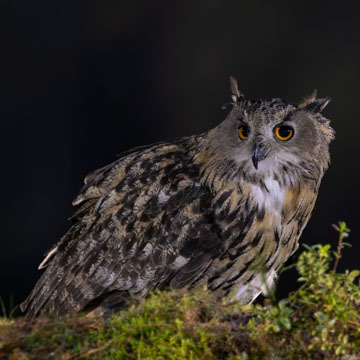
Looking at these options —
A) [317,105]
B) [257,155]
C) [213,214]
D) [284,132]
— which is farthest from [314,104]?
[213,214]

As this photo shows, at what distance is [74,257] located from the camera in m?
2.11

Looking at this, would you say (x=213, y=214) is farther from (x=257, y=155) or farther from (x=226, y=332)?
(x=226, y=332)

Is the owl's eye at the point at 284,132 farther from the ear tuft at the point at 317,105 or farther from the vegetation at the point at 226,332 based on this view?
the vegetation at the point at 226,332

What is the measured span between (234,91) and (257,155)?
0.35 m

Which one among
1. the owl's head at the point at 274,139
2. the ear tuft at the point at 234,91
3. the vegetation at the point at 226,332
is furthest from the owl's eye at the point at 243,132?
the vegetation at the point at 226,332

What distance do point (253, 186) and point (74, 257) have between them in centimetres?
71

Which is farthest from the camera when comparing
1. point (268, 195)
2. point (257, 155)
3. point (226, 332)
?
point (268, 195)

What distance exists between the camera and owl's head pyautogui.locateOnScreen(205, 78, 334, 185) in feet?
6.09

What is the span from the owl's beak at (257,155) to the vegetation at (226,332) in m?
0.69

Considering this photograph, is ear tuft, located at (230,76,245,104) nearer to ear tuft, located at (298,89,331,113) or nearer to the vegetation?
ear tuft, located at (298,89,331,113)

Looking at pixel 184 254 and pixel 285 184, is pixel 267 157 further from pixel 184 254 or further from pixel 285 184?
pixel 184 254

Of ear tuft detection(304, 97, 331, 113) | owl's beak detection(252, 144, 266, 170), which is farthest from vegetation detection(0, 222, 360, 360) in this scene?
ear tuft detection(304, 97, 331, 113)

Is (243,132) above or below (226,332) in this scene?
above

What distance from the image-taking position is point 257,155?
1.83m
